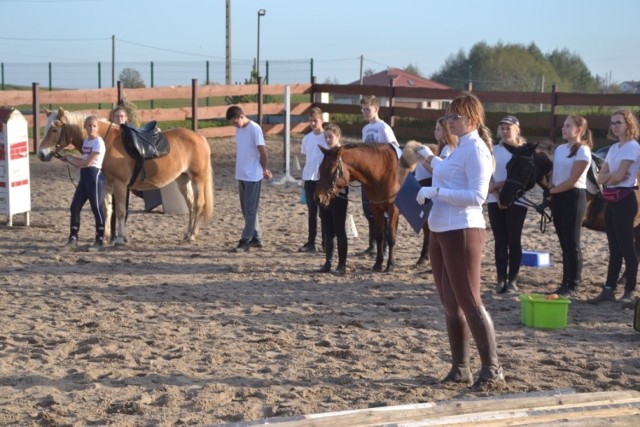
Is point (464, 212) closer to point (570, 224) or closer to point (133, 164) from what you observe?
point (570, 224)

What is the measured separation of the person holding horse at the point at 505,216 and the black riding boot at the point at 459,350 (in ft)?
9.44

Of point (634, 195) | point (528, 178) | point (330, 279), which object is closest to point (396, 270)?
point (330, 279)

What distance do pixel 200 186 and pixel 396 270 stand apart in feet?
10.4

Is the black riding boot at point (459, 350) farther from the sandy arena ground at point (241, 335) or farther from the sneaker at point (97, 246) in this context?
the sneaker at point (97, 246)

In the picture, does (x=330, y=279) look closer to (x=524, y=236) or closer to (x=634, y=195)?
(x=634, y=195)

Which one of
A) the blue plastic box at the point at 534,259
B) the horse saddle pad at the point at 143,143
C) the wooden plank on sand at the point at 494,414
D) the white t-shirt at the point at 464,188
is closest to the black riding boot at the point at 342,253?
the blue plastic box at the point at 534,259

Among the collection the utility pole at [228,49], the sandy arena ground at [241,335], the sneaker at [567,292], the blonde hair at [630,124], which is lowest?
the sandy arena ground at [241,335]

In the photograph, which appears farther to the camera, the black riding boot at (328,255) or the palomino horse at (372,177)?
the black riding boot at (328,255)

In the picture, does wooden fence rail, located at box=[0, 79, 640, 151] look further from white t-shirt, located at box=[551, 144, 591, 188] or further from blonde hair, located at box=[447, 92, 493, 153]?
blonde hair, located at box=[447, 92, 493, 153]

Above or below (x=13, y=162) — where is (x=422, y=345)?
below

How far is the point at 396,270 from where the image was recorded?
32.5ft

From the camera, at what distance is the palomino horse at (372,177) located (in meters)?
9.28

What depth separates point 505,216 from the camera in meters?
8.64

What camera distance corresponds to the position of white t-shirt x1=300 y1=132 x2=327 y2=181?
10852mm
